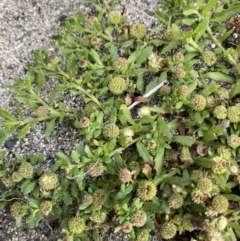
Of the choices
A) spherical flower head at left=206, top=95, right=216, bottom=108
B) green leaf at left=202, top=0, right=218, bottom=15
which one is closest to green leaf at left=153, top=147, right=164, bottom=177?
spherical flower head at left=206, top=95, right=216, bottom=108

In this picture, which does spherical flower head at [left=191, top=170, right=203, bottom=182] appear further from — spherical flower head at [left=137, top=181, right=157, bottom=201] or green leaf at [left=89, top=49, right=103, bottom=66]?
green leaf at [left=89, top=49, right=103, bottom=66]

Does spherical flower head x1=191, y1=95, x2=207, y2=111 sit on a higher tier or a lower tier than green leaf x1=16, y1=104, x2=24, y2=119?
lower

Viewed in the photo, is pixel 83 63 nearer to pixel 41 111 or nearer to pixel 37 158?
pixel 41 111

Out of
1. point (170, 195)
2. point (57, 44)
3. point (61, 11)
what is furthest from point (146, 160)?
point (61, 11)

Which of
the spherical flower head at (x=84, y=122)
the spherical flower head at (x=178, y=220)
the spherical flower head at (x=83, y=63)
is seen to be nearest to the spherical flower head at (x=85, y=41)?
the spherical flower head at (x=83, y=63)

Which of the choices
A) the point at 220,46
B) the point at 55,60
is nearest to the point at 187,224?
the point at 220,46

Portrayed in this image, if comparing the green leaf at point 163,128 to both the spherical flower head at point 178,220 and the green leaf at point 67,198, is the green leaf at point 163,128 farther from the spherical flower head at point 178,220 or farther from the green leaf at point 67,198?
the green leaf at point 67,198
